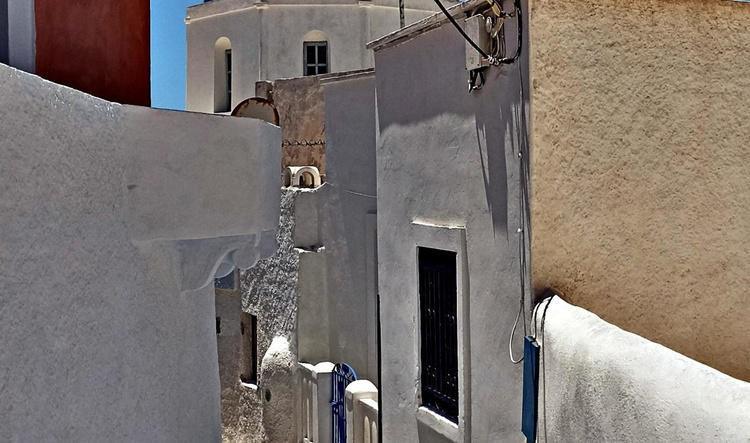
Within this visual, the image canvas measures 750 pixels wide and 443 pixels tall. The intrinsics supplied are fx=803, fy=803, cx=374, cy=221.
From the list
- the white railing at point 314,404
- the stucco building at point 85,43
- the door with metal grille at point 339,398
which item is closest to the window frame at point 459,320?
the stucco building at point 85,43

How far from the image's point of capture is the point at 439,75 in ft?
19.8

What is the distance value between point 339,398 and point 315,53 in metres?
9.96

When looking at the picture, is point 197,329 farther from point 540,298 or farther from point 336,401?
point 336,401

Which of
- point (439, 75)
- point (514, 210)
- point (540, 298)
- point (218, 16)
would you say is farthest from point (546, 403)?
point (218, 16)

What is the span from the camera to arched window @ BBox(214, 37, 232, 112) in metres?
18.9

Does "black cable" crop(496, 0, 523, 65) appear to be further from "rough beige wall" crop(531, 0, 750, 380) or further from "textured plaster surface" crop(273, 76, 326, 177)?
"textured plaster surface" crop(273, 76, 326, 177)

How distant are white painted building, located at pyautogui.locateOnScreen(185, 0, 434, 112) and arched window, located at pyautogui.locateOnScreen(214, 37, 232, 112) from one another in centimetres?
32

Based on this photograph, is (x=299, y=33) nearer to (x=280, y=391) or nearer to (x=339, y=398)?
(x=280, y=391)

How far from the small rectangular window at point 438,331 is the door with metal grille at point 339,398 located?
3610 millimetres

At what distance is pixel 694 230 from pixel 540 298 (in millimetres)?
1141

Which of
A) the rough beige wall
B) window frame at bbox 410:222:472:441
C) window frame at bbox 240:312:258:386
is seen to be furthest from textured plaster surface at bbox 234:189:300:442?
the rough beige wall

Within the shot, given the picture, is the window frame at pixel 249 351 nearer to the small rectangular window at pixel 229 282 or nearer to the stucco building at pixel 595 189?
the small rectangular window at pixel 229 282

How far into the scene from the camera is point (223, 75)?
19.2 m

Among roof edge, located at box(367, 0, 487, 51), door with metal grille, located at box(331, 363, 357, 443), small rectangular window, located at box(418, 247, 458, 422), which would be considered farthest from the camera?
door with metal grille, located at box(331, 363, 357, 443)
